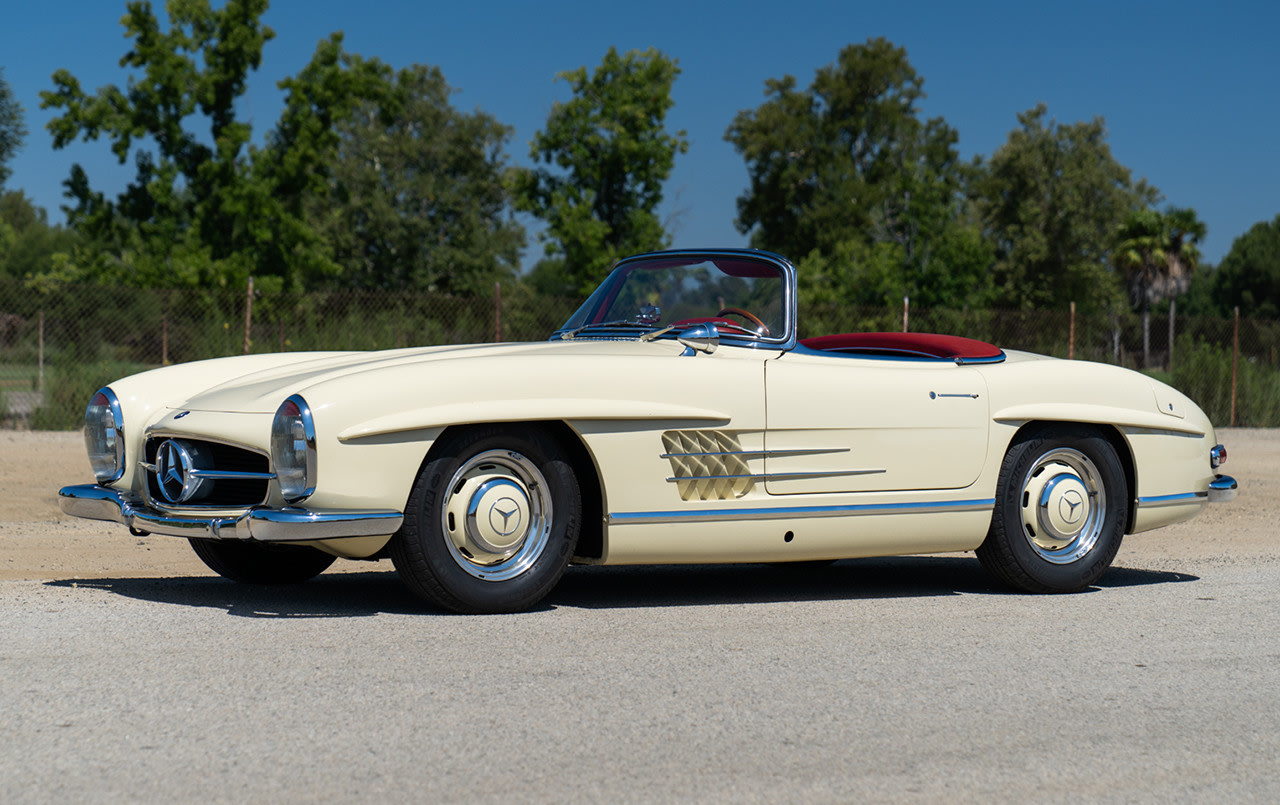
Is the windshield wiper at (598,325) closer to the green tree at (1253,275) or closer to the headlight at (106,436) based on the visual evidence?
the headlight at (106,436)

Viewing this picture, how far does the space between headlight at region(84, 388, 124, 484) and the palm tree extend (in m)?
54.4

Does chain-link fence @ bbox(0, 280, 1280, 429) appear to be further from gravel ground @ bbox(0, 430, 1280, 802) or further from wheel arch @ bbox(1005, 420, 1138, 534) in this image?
gravel ground @ bbox(0, 430, 1280, 802)

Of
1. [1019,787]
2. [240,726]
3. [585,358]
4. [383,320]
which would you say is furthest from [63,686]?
[383,320]

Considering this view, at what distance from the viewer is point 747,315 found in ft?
19.6

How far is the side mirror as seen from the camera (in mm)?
5574

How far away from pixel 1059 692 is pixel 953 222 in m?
57.7

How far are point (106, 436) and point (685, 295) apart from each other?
8.26ft

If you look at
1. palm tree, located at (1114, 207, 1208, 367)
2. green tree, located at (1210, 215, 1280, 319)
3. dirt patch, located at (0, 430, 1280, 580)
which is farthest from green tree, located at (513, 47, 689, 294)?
green tree, located at (1210, 215, 1280, 319)

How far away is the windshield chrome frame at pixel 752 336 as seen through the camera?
575 centimetres

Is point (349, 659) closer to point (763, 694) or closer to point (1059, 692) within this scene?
point (763, 694)

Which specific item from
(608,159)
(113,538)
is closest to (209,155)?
(608,159)

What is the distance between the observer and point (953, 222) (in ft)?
196

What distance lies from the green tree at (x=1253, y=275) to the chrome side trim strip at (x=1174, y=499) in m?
74.0

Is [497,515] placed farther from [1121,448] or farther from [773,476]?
[1121,448]
